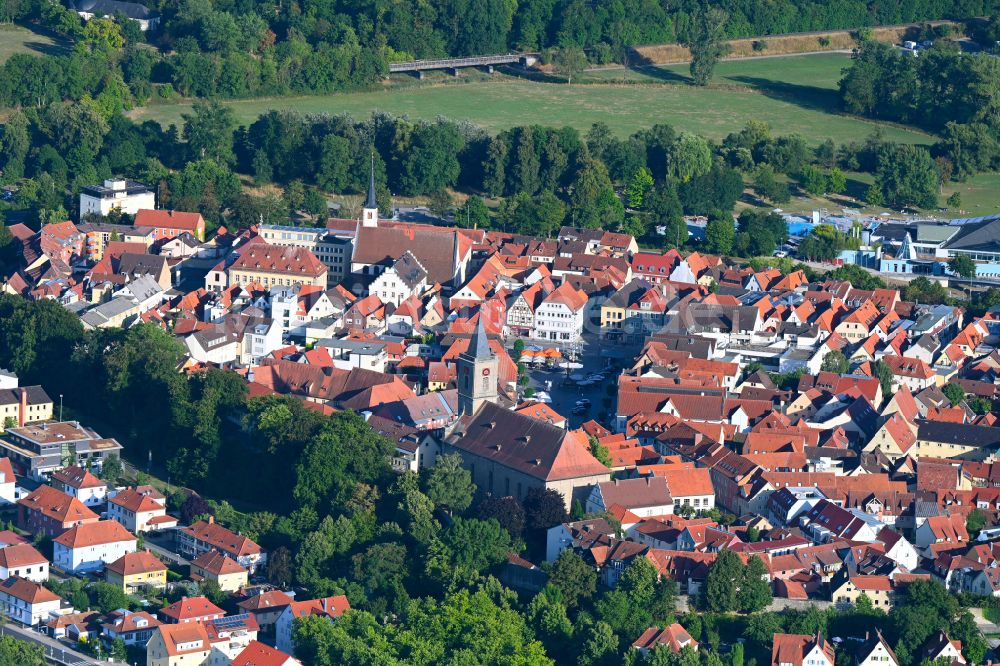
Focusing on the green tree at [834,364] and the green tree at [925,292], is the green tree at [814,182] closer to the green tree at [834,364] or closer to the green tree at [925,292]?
the green tree at [925,292]

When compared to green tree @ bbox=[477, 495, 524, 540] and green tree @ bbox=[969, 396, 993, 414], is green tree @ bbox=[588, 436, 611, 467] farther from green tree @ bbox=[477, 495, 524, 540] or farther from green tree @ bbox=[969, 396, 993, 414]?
green tree @ bbox=[969, 396, 993, 414]

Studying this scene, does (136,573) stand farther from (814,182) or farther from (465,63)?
(465,63)

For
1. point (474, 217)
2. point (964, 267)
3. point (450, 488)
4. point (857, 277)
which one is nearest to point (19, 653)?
point (450, 488)

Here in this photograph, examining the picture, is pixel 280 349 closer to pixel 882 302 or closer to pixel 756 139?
pixel 882 302

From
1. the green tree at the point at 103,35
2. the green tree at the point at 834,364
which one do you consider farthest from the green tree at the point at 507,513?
the green tree at the point at 103,35

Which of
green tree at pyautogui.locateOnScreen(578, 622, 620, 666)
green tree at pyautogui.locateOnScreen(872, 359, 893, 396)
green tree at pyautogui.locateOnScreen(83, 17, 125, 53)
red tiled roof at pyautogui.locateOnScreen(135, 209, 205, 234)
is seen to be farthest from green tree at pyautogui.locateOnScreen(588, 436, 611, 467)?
green tree at pyautogui.locateOnScreen(83, 17, 125, 53)

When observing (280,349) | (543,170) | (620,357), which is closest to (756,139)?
(543,170)
